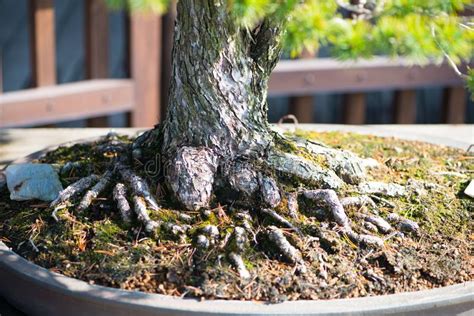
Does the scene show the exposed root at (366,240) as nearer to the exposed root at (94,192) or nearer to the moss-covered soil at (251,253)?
the moss-covered soil at (251,253)

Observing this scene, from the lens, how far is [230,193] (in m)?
1.34

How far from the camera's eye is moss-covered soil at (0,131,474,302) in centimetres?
116

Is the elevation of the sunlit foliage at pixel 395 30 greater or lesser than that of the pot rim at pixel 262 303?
greater

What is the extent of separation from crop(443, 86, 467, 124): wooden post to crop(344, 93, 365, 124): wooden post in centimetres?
46

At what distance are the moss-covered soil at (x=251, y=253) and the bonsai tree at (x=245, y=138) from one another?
19 millimetres

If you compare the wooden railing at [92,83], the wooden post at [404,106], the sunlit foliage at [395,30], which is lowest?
the wooden post at [404,106]

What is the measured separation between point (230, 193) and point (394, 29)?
0.38m

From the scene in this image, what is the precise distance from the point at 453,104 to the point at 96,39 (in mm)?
1729

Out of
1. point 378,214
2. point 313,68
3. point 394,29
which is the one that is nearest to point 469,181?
point 378,214

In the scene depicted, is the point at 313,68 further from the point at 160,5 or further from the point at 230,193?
the point at 160,5

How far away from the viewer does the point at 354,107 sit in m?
3.67

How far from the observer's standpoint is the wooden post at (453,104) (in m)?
3.84

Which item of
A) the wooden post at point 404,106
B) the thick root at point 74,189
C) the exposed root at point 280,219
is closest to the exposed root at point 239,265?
the exposed root at point 280,219

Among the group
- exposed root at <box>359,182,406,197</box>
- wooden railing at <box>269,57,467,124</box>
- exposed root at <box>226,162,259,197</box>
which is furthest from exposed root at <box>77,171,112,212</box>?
wooden railing at <box>269,57,467,124</box>
